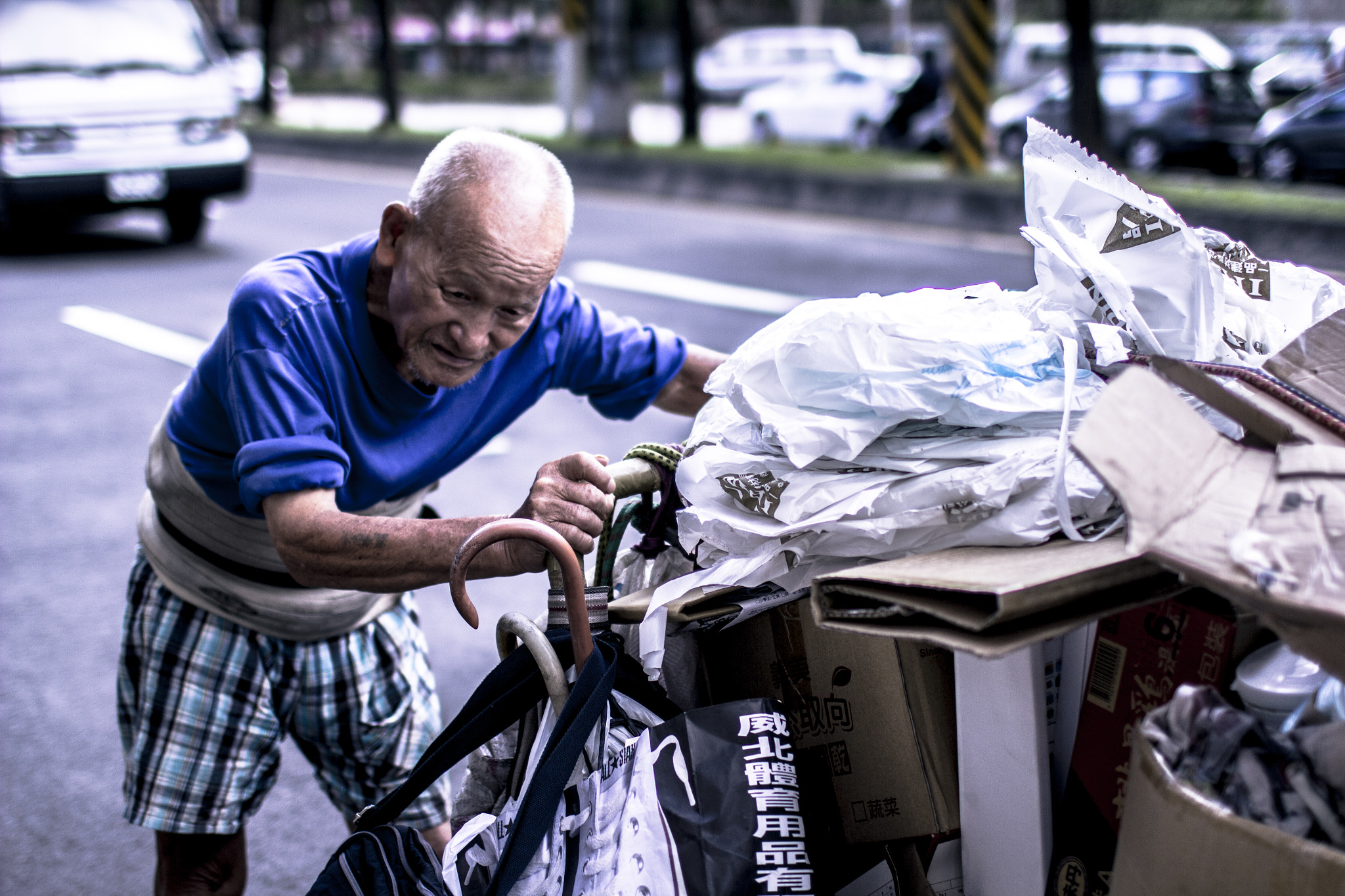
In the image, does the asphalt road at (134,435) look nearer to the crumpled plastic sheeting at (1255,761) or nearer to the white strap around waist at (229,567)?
the white strap around waist at (229,567)

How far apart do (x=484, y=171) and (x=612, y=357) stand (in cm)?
52

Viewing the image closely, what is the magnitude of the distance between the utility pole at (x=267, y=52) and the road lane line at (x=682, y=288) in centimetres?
1658

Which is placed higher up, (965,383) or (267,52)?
(267,52)

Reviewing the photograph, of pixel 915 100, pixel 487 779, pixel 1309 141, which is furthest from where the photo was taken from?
pixel 915 100

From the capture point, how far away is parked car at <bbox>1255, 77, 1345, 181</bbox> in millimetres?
12820

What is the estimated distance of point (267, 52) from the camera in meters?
23.7

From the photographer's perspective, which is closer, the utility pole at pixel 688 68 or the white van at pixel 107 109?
the white van at pixel 107 109

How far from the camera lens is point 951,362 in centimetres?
136

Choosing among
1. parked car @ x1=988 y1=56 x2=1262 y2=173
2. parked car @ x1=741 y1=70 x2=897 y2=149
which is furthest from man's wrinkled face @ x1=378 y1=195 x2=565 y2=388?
parked car @ x1=741 y1=70 x2=897 y2=149

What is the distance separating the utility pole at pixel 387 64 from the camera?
1975cm

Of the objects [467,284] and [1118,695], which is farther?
[467,284]

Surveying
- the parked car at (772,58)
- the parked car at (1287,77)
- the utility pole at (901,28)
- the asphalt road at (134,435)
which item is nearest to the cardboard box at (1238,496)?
the asphalt road at (134,435)

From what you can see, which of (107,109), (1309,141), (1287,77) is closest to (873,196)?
(1309,141)

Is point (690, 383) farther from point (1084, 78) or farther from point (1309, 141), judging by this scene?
point (1309, 141)
